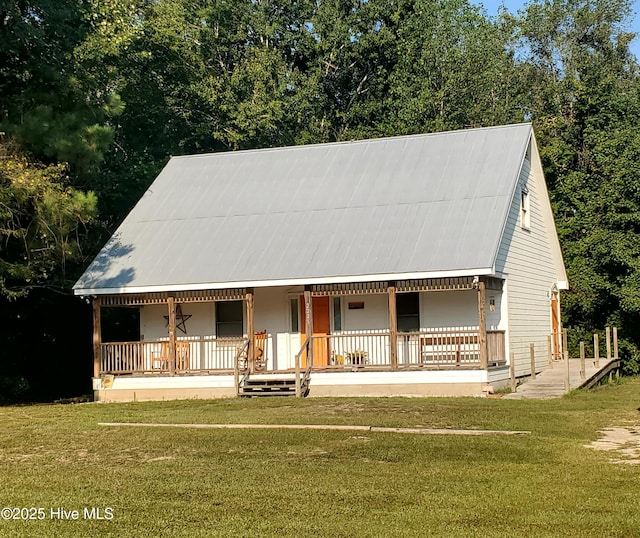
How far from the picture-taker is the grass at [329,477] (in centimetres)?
898

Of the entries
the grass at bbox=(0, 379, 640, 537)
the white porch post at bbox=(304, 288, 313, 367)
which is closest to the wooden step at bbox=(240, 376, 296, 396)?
the white porch post at bbox=(304, 288, 313, 367)

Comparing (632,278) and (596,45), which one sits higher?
(596,45)

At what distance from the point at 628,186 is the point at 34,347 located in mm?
20350

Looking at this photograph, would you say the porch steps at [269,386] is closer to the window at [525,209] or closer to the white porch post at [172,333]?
the white porch post at [172,333]

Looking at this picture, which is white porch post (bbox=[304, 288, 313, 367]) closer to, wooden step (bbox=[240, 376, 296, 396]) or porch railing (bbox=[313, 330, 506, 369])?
porch railing (bbox=[313, 330, 506, 369])

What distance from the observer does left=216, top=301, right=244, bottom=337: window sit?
25.9 m

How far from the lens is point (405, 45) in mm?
46656

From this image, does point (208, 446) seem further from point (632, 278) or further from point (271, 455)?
point (632, 278)

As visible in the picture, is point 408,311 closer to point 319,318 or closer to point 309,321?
point 319,318

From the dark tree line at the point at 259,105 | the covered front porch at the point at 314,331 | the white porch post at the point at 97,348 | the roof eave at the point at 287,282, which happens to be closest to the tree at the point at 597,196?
the dark tree line at the point at 259,105

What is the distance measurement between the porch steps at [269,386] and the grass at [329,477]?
480cm

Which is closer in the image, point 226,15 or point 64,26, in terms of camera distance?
point 64,26

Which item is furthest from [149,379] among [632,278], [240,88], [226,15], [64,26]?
[226,15]

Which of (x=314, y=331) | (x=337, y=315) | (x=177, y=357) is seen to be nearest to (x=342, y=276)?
(x=337, y=315)
